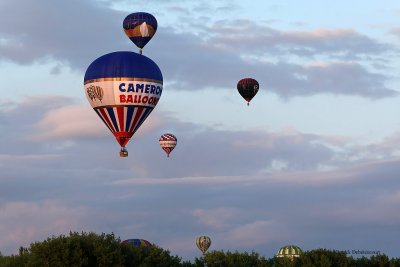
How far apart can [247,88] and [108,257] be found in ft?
148

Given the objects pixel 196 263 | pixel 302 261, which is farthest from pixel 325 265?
pixel 196 263

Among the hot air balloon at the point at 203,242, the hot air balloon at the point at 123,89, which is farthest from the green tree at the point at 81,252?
the hot air balloon at the point at 203,242

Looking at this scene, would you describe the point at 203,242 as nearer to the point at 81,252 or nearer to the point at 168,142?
the point at 168,142

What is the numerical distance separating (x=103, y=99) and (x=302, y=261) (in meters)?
28.2

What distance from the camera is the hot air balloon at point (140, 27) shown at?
357 feet

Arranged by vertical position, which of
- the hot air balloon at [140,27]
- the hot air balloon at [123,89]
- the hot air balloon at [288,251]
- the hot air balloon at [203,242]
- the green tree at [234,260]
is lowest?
the green tree at [234,260]

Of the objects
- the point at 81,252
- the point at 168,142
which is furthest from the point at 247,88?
the point at 81,252

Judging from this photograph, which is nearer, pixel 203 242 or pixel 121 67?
pixel 121 67

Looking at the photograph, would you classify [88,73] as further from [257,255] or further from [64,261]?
[257,255]

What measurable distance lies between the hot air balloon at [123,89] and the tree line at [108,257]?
11468 millimetres

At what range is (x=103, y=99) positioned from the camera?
101688mm

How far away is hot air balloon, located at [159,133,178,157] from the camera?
14488 cm

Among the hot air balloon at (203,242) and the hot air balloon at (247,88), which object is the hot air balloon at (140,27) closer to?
the hot air balloon at (247,88)

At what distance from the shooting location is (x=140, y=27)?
109 metres
